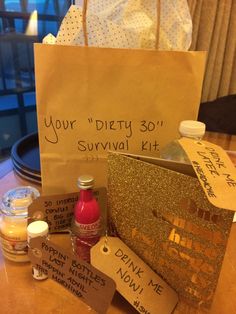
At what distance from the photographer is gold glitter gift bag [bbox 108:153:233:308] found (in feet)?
1.38

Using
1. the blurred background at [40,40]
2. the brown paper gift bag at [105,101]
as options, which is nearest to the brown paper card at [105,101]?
the brown paper gift bag at [105,101]

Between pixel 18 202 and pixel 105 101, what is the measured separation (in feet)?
0.90

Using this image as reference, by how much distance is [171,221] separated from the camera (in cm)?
45

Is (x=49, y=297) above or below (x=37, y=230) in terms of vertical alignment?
below

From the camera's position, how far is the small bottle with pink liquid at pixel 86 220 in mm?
516

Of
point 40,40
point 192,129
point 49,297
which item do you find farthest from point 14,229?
point 40,40

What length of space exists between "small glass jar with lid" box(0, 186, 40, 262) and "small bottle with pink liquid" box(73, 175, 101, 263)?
0.10 meters

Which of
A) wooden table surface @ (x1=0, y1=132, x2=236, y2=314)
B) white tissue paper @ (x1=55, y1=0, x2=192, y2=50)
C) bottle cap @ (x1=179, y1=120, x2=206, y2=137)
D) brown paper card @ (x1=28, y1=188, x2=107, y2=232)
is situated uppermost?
white tissue paper @ (x1=55, y1=0, x2=192, y2=50)

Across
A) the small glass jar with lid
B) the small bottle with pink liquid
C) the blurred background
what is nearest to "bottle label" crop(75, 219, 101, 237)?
the small bottle with pink liquid

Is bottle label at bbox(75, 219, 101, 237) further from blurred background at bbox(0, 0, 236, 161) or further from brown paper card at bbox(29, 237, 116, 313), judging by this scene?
blurred background at bbox(0, 0, 236, 161)

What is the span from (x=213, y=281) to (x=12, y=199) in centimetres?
41

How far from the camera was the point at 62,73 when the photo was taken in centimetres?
53

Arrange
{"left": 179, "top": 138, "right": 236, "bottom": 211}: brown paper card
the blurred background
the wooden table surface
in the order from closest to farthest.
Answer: {"left": 179, "top": 138, "right": 236, "bottom": 211}: brown paper card < the wooden table surface < the blurred background

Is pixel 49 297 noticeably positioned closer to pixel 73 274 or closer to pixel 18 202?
pixel 73 274
